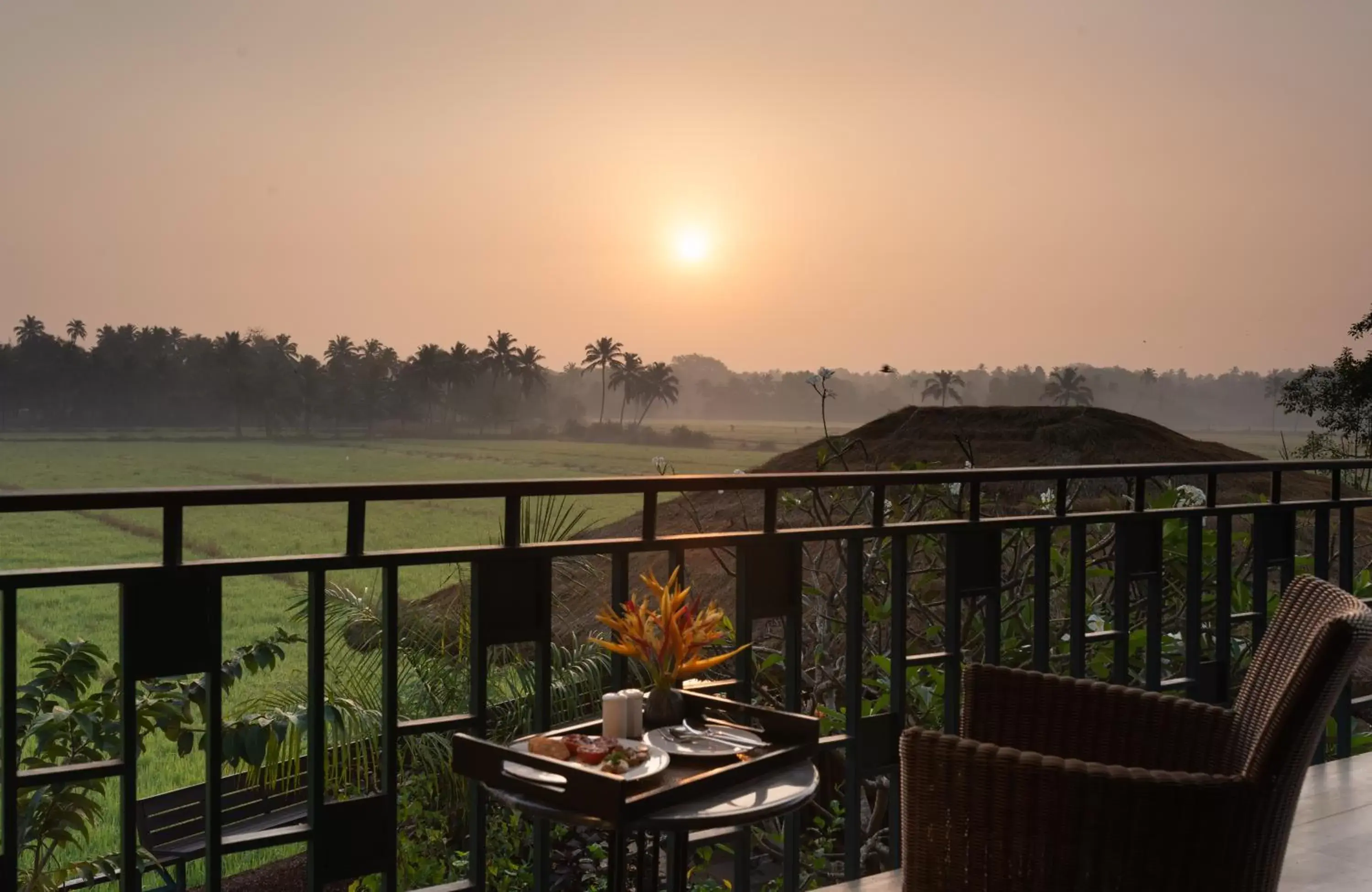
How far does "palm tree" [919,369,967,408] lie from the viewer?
1917 cm

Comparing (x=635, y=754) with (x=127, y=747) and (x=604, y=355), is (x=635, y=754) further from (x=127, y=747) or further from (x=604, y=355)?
(x=604, y=355)

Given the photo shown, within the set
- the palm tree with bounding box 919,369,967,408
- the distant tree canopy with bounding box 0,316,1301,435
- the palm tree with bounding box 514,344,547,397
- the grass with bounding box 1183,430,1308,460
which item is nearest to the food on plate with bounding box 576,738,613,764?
the palm tree with bounding box 919,369,967,408

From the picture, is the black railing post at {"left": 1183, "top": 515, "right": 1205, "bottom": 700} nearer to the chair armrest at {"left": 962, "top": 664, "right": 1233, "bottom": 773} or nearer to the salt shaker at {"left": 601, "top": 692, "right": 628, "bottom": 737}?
the chair armrest at {"left": 962, "top": 664, "right": 1233, "bottom": 773}

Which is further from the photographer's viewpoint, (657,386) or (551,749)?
(657,386)

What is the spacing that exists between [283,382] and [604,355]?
1001 centimetres

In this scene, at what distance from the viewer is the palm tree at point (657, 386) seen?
104 ft

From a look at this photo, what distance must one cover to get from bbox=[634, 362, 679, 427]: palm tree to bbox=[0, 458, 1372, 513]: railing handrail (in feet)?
95.1

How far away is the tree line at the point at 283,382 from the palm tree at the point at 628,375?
0.16 ft

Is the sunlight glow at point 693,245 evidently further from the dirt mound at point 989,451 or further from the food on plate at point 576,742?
the food on plate at point 576,742

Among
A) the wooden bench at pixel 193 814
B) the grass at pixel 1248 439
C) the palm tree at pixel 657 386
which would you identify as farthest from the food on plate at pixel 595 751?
the palm tree at pixel 657 386

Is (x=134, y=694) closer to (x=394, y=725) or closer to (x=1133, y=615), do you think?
(x=394, y=725)

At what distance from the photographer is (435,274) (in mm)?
44062

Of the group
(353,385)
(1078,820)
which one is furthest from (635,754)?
(353,385)

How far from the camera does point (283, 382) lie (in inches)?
1297
